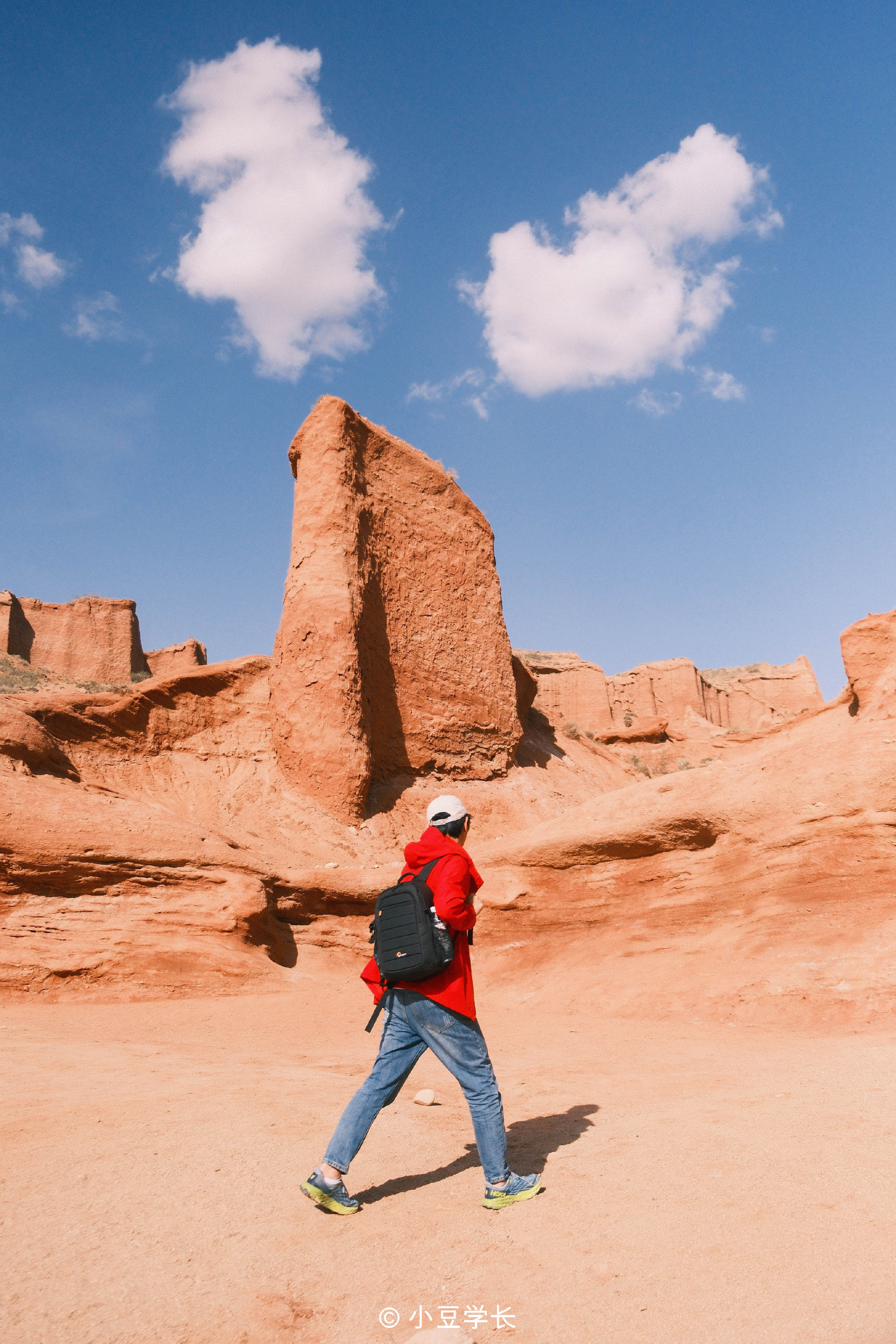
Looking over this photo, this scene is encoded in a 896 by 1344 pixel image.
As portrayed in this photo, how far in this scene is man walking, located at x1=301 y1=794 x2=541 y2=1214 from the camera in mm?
3137

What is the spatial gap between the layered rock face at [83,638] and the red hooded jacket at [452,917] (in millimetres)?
29806

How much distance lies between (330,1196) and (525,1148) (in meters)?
1.13

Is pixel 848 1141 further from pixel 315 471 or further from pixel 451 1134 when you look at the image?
pixel 315 471

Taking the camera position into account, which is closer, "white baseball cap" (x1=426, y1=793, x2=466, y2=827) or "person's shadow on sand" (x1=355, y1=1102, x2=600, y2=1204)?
"person's shadow on sand" (x1=355, y1=1102, x2=600, y2=1204)

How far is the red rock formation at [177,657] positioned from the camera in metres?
32.6

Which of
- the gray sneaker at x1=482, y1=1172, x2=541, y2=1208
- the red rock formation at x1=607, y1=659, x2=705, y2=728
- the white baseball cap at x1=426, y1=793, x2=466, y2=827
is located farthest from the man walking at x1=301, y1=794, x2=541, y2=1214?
the red rock formation at x1=607, y1=659, x2=705, y2=728

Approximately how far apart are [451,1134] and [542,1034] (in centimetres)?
273

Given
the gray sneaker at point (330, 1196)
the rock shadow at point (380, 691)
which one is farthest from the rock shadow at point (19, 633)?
the gray sneaker at point (330, 1196)

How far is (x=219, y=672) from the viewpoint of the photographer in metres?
16.0

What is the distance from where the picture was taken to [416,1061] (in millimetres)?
3318

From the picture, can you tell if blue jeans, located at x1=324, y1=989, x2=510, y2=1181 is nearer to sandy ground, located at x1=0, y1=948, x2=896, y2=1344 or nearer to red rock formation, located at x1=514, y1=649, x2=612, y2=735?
sandy ground, located at x1=0, y1=948, x2=896, y2=1344

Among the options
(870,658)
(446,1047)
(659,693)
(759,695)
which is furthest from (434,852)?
(759,695)

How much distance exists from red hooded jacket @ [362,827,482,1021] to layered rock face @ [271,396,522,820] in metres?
10.8

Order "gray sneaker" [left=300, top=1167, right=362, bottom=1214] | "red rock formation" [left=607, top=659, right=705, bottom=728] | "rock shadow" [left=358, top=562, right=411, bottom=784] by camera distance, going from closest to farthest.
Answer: "gray sneaker" [left=300, top=1167, right=362, bottom=1214], "rock shadow" [left=358, top=562, right=411, bottom=784], "red rock formation" [left=607, top=659, right=705, bottom=728]
